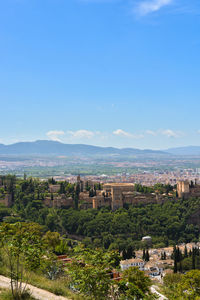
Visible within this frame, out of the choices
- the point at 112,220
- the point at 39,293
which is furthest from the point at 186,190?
the point at 39,293

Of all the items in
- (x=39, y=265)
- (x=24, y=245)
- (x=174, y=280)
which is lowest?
(x=174, y=280)

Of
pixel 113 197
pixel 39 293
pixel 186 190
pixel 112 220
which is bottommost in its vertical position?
pixel 112 220

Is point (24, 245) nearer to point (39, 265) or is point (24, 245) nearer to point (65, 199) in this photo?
point (39, 265)

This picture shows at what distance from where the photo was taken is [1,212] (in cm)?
4025

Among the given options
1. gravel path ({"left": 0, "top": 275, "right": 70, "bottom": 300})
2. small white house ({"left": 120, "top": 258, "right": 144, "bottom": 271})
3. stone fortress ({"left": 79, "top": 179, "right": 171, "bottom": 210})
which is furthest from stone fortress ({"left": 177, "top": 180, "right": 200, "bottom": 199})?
gravel path ({"left": 0, "top": 275, "right": 70, "bottom": 300})

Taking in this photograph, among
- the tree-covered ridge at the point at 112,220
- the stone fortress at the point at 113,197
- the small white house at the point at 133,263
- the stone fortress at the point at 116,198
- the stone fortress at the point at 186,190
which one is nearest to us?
the small white house at the point at 133,263

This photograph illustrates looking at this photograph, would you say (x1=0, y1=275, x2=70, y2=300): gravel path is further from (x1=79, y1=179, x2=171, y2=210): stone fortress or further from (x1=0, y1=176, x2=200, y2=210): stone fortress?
(x1=79, y1=179, x2=171, y2=210): stone fortress

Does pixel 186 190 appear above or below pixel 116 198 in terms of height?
above

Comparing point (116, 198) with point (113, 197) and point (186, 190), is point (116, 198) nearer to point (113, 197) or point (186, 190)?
point (113, 197)

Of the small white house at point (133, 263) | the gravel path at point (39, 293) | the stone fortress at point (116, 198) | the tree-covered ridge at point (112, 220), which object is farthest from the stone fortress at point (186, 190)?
the gravel path at point (39, 293)

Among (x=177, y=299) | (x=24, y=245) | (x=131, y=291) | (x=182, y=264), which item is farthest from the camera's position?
(x=182, y=264)

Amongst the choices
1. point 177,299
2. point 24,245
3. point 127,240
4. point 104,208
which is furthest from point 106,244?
point 24,245

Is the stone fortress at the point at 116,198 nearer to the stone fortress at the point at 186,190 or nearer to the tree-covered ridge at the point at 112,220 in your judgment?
the tree-covered ridge at the point at 112,220

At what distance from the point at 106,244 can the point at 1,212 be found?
13.7m
